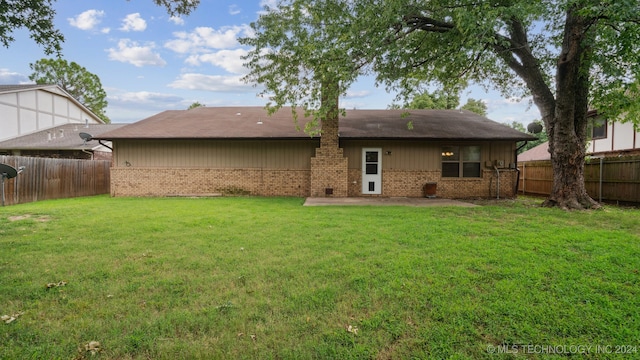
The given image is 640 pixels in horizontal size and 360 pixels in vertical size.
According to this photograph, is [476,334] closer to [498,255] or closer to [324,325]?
[324,325]

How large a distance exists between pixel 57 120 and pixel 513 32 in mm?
31770

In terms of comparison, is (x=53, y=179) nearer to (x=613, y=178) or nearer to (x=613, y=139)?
(x=613, y=178)

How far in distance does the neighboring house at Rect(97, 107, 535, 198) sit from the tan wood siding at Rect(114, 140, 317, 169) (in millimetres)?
44

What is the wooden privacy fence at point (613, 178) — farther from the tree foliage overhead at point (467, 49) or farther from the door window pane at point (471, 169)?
the door window pane at point (471, 169)

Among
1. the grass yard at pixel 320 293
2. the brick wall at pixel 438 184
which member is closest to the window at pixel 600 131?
the brick wall at pixel 438 184

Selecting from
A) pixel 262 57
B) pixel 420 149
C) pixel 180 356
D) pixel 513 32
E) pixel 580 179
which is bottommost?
pixel 180 356

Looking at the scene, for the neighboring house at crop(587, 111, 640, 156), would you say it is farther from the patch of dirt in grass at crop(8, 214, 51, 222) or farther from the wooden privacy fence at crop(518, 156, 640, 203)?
the patch of dirt in grass at crop(8, 214, 51, 222)

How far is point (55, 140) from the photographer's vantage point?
19.8 metres

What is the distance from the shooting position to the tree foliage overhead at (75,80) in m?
36.2

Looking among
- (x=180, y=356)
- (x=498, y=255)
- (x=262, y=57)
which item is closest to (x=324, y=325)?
(x=180, y=356)

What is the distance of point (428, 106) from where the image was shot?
2808cm

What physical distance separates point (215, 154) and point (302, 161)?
3.87 meters

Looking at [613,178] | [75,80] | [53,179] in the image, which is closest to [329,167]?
[613,178]

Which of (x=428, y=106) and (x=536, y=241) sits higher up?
(x=428, y=106)
